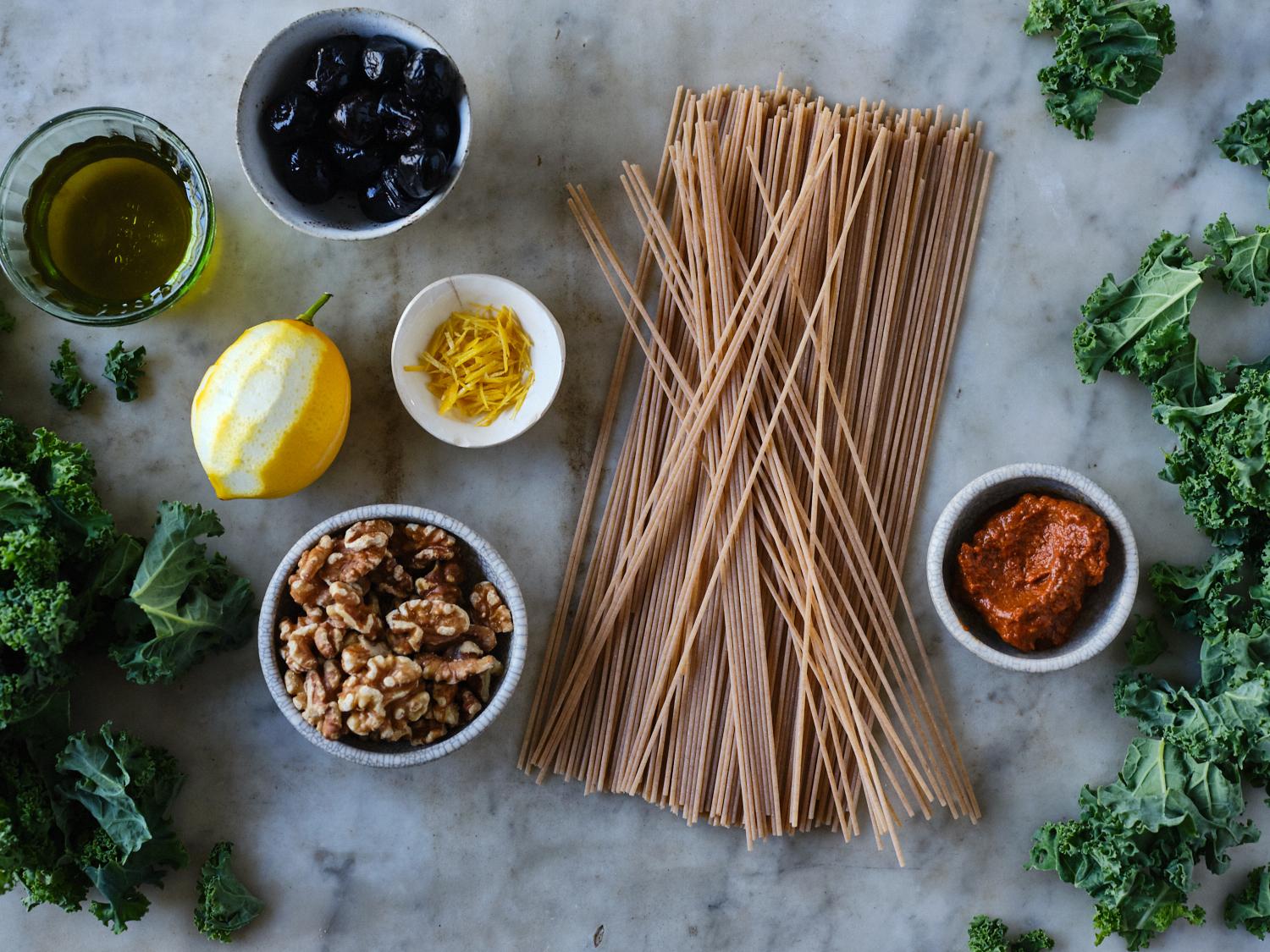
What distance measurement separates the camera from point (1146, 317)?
7.01ft

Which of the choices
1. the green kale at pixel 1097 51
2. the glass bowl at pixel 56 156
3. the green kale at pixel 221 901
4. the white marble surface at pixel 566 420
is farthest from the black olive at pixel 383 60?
the green kale at pixel 221 901

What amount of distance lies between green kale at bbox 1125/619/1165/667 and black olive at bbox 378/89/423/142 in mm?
→ 1753

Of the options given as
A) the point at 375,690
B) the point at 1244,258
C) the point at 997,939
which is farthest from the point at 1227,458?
the point at 375,690

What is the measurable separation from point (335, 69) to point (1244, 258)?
1852 millimetres

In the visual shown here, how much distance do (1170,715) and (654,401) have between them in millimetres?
1201

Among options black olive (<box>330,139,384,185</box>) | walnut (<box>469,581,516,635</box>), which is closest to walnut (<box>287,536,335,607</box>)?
walnut (<box>469,581,516,635</box>)

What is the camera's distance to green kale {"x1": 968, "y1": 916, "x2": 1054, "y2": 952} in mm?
2148

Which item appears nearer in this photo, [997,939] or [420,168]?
[420,168]

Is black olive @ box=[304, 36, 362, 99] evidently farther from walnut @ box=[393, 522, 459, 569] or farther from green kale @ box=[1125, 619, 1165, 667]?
green kale @ box=[1125, 619, 1165, 667]

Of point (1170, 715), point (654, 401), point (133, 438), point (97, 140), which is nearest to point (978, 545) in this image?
point (1170, 715)

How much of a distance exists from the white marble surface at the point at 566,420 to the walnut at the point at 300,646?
352 mm

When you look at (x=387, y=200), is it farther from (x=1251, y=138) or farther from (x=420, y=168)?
(x=1251, y=138)

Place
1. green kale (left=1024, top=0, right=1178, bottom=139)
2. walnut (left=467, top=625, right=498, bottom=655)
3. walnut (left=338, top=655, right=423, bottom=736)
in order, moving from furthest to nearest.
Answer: green kale (left=1024, top=0, right=1178, bottom=139)
walnut (left=467, top=625, right=498, bottom=655)
walnut (left=338, top=655, right=423, bottom=736)

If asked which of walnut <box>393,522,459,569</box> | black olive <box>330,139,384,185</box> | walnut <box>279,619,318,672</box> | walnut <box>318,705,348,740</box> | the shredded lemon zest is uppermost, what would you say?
black olive <box>330,139,384,185</box>
